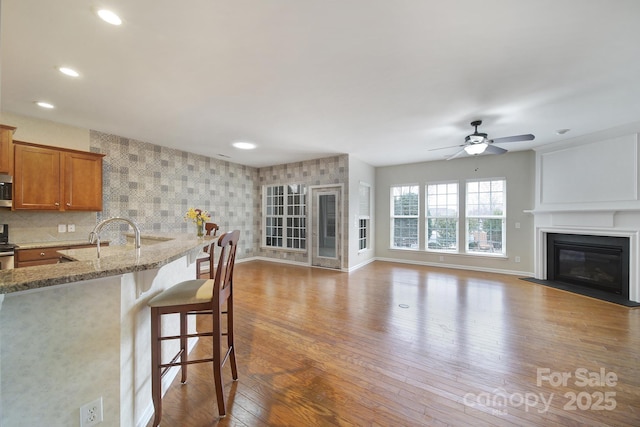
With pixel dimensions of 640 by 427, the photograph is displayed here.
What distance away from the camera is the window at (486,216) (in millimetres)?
5402

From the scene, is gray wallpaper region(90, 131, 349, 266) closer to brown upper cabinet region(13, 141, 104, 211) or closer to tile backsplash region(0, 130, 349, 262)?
tile backsplash region(0, 130, 349, 262)

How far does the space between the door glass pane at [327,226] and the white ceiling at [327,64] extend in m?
2.31

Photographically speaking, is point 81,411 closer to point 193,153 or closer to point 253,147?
point 253,147

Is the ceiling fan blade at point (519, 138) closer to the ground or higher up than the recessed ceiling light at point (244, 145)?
closer to the ground

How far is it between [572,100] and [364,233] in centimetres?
441

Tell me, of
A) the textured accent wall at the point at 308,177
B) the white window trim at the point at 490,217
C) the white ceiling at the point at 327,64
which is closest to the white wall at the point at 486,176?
the white window trim at the point at 490,217

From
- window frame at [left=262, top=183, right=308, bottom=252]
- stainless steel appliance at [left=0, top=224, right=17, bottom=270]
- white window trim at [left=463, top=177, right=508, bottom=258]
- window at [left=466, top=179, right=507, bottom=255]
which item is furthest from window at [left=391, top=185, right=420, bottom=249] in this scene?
stainless steel appliance at [left=0, top=224, right=17, bottom=270]

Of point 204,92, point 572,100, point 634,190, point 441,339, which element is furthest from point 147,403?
point 634,190

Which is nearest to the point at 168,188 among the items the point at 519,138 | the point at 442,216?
the point at 519,138

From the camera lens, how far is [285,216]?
263 inches

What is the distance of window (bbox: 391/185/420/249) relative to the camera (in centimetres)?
639

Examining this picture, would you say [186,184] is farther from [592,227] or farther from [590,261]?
[590,261]

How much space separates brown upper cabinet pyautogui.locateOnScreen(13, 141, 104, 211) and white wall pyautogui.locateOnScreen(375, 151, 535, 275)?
6181 mm

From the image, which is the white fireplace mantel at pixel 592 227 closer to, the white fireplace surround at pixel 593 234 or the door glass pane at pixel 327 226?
the white fireplace surround at pixel 593 234
